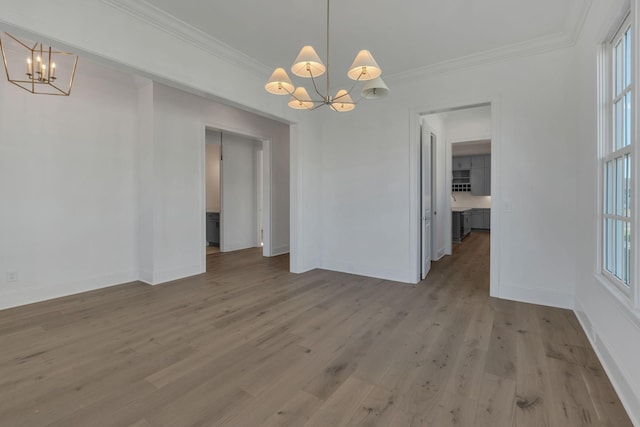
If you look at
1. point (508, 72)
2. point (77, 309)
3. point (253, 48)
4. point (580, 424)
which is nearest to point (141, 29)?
point (253, 48)

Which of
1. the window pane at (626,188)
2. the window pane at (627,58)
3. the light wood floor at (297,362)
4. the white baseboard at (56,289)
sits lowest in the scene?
the light wood floor at (297,362)

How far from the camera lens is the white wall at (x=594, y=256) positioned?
1729 mm

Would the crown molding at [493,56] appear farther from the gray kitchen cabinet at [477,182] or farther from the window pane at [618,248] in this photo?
the gray kitchen cabinet at [477,182]

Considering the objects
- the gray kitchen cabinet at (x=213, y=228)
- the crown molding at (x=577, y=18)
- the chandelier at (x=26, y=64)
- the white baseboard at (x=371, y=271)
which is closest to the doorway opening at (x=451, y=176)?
the white baseboard at (x=371, y=271)

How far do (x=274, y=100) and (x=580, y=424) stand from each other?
174 inches

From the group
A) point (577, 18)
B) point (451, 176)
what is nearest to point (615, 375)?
point (577, 18)

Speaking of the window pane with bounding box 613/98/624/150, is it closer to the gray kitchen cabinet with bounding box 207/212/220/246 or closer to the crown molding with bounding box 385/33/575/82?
the crown molding with bounding box 385/33/575/82

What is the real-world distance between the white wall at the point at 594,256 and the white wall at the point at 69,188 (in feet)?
17.2

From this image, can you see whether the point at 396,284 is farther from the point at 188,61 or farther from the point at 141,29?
Answer: the point at 141,29

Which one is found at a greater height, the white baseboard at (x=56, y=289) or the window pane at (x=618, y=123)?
the window pane at (x=618, y=123)

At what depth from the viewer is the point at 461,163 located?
10.5 metres

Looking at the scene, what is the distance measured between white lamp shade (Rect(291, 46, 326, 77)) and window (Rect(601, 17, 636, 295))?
2003 mm

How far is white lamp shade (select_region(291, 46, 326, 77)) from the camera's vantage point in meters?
2.18

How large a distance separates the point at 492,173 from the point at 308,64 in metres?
2.69
